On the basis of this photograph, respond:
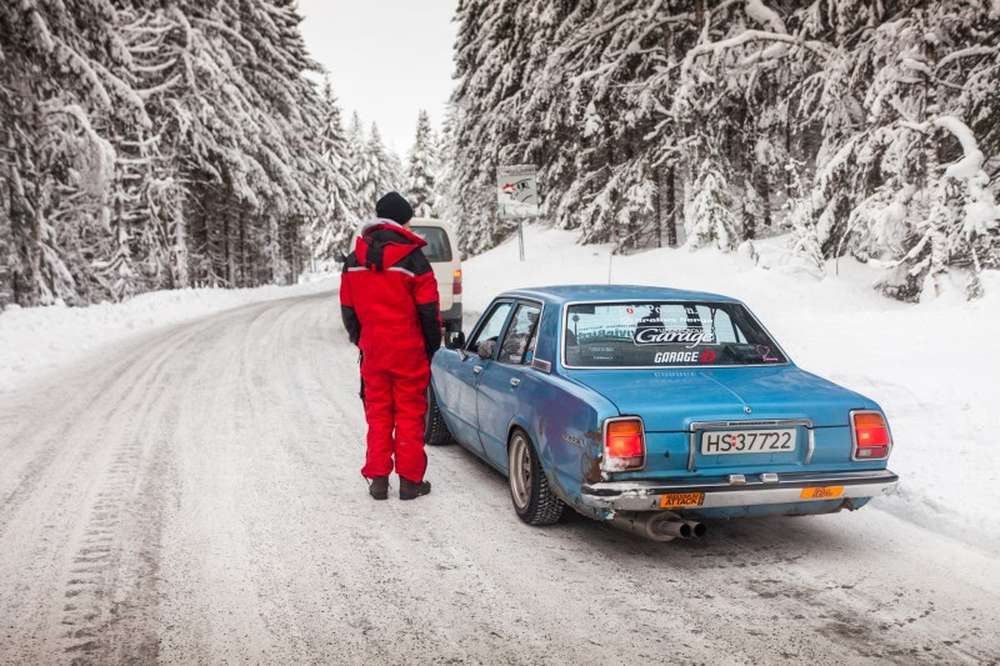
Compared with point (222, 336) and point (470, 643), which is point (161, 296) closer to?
point (222, 336)

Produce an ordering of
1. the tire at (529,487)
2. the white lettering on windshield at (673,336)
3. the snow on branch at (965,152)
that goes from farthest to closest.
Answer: the snow on branch at (965,152), the white lettering on windshield at (673,336), the tire at (529,487)

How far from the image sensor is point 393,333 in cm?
500

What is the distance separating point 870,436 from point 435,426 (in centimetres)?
363

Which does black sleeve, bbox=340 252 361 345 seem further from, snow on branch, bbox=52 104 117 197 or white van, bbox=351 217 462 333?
snow on branch, bbox=52 104 117 197

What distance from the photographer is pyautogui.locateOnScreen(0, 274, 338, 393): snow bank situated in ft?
36.4

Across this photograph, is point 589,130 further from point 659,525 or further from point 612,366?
point 659,525

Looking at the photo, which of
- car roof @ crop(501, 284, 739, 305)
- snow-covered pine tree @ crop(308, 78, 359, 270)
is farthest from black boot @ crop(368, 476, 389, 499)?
snow-covered pine tree @ crop(308, 78, 359, 270)

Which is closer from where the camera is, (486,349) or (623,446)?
(623,446)

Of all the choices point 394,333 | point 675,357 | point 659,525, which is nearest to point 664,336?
point 675,357

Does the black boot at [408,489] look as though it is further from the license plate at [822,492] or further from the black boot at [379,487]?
the license plate at [822,492]

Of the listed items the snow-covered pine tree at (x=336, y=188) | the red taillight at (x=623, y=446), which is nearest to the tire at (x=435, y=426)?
the red taillight at (x=623, y=446)

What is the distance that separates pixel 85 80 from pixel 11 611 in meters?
14.8

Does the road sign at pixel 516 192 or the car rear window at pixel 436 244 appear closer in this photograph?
the car rear window at pixel 436 244

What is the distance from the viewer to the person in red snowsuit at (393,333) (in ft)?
16.4
